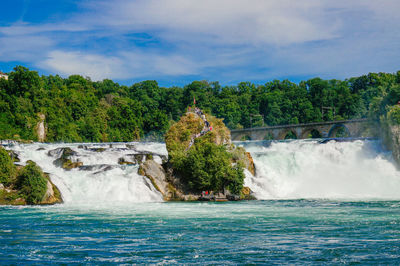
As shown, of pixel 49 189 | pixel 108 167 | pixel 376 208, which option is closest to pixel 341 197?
pixel 376 208

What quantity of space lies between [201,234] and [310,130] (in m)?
61.0

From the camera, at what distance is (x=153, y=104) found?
362ft

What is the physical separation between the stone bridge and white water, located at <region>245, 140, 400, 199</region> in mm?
18970

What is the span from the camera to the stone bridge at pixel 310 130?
66500 mm

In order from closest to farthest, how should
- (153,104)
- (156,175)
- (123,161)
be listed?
(156,175) < (123,161) < (153,104)

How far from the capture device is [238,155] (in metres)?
33.9

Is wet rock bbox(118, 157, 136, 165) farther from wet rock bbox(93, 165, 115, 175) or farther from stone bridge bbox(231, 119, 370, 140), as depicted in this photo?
stone bridge bbox(231, 119, 370, 140)

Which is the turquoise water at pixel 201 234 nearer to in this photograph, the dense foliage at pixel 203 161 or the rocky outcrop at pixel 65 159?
the dense foliage at pixel 203 161

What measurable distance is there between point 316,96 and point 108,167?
3272 inches

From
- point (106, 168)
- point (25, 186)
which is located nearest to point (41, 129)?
point (106, 168)

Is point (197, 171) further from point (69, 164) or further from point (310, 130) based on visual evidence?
point (310, 130)

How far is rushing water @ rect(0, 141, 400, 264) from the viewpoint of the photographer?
14555 millimetres

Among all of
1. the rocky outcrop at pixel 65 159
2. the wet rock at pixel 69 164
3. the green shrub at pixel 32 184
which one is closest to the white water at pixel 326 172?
the wet rock at pixel 69 164

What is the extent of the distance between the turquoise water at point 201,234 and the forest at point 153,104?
21.5 meters
